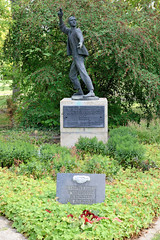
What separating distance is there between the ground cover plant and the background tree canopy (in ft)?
16.4

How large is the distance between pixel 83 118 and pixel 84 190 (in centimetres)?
363

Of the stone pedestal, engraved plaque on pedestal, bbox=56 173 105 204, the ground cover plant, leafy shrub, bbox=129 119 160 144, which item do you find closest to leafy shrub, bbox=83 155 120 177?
the ground cover plant

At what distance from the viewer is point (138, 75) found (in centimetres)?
982

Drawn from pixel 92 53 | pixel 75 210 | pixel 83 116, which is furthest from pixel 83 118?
pixel 75 210

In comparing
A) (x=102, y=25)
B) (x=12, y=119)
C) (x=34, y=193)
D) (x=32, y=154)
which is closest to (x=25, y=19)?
(x=102, y=25)

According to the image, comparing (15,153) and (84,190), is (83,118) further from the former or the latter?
(84,190)

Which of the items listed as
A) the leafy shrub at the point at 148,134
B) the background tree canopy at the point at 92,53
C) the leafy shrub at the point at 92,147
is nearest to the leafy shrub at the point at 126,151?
the leafy shrub at the point at 92,147

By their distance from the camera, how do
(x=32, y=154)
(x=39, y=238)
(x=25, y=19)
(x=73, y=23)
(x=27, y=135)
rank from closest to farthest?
(x=39, y=238), (x=32, y=154), (x=73, y=23), (x=27, y=135), (x=25, y=19)

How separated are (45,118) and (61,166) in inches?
206

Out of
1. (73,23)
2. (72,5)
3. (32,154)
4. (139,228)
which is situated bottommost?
(139,228)

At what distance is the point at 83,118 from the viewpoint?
8.01m

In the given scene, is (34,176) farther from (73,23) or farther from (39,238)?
(73,23)

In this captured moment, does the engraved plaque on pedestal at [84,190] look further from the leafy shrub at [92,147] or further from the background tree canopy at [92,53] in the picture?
the background tree canopy at [92,53]

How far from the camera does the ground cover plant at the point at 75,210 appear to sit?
382 cm
